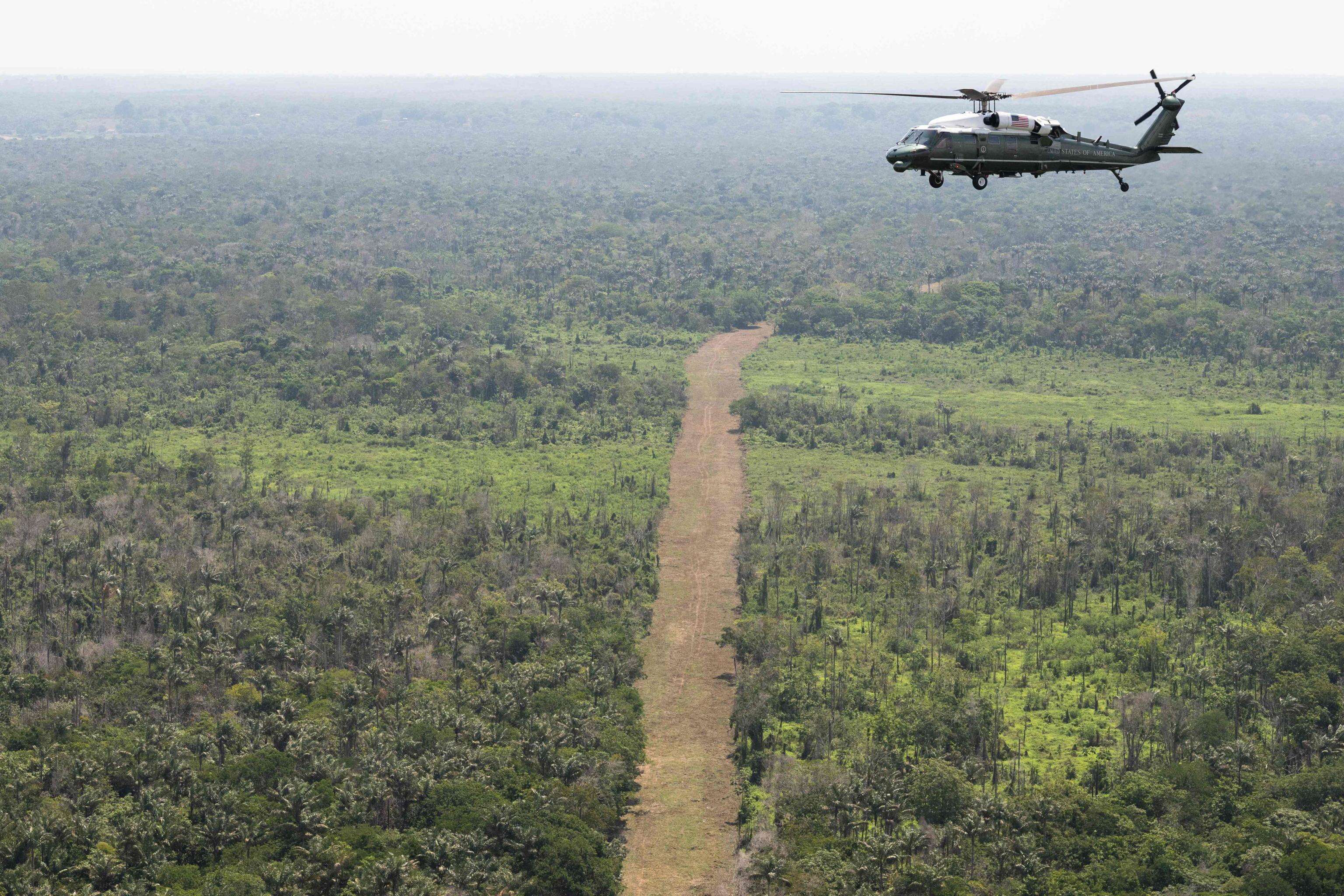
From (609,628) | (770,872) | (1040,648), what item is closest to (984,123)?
(770,872)

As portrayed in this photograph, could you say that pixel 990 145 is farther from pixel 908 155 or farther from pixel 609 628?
pixel 609 628

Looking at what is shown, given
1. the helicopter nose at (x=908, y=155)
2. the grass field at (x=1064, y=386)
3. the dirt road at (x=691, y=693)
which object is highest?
the helicopter nose at (x=908, y=155)

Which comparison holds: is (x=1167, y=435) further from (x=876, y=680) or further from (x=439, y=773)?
(x=439, y=773)

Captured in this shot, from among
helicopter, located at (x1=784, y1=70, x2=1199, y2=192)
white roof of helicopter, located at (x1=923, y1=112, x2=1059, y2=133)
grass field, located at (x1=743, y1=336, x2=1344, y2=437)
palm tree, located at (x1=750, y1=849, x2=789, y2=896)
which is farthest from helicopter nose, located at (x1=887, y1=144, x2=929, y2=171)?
grass field, located at (x1=743, y1=336, x2=1344, y2=437)

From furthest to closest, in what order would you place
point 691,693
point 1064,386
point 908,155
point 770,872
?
1. point 1064,386
2. point 691,693
3. point 770,872
4. point 908,155

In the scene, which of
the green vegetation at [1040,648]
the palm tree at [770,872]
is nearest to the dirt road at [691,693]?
the green vegetation at [1040,648]

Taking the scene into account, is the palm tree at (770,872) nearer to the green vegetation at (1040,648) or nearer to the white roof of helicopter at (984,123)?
the green vegetation at (1040,648)

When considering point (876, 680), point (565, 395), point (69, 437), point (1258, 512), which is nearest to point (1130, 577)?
point (1258, 512)
